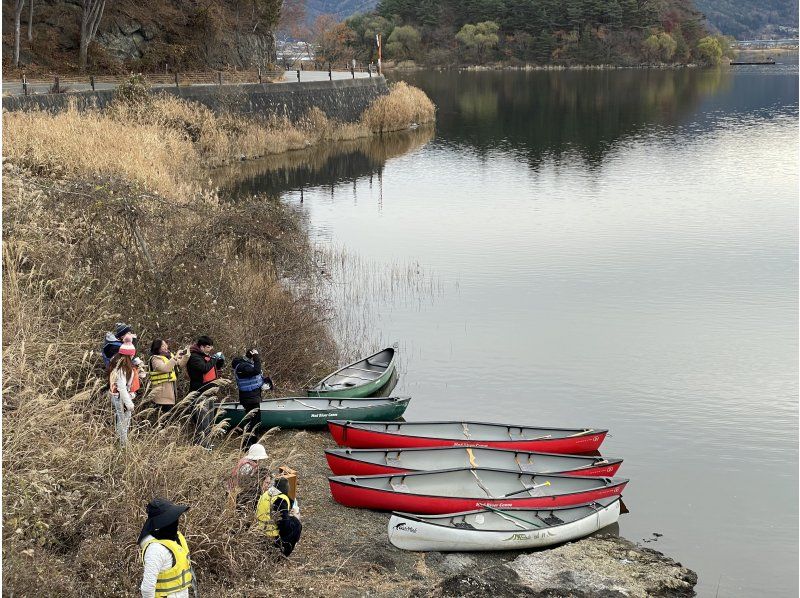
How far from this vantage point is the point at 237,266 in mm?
17938

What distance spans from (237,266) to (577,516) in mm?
7964

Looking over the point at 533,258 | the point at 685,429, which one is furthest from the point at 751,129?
the point at 685,429

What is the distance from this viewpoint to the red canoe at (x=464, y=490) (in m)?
12.8

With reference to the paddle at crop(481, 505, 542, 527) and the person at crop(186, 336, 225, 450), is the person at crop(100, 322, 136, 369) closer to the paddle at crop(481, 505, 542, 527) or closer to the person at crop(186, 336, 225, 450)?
the person at crop(186, 336, 225, 450)

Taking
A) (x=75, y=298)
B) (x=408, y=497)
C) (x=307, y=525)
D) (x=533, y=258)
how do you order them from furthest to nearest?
(x=533, y=258) < (x=75, y=298) < (x=408, y=497) < (x=307, y=525)

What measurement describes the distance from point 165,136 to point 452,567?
27321mm

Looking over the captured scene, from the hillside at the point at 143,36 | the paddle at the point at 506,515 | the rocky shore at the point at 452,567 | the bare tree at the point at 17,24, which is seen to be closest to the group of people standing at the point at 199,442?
the rocky shore at the point at 452,567

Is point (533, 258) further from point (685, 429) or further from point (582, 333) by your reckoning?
point (685, 429)

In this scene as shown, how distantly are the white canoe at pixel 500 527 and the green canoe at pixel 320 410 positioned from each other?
3868 millimetres

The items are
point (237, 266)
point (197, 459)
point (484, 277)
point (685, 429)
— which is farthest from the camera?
point (484, 277)

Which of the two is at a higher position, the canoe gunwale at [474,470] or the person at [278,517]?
the person at [278,517]

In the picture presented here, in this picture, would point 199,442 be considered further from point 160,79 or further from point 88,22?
point 88,22

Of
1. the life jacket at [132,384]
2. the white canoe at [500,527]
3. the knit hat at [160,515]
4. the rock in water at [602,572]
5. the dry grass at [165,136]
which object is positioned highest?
the dry grass at [165,136]

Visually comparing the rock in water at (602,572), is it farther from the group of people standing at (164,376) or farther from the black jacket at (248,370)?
the black jacket at (248,370)
